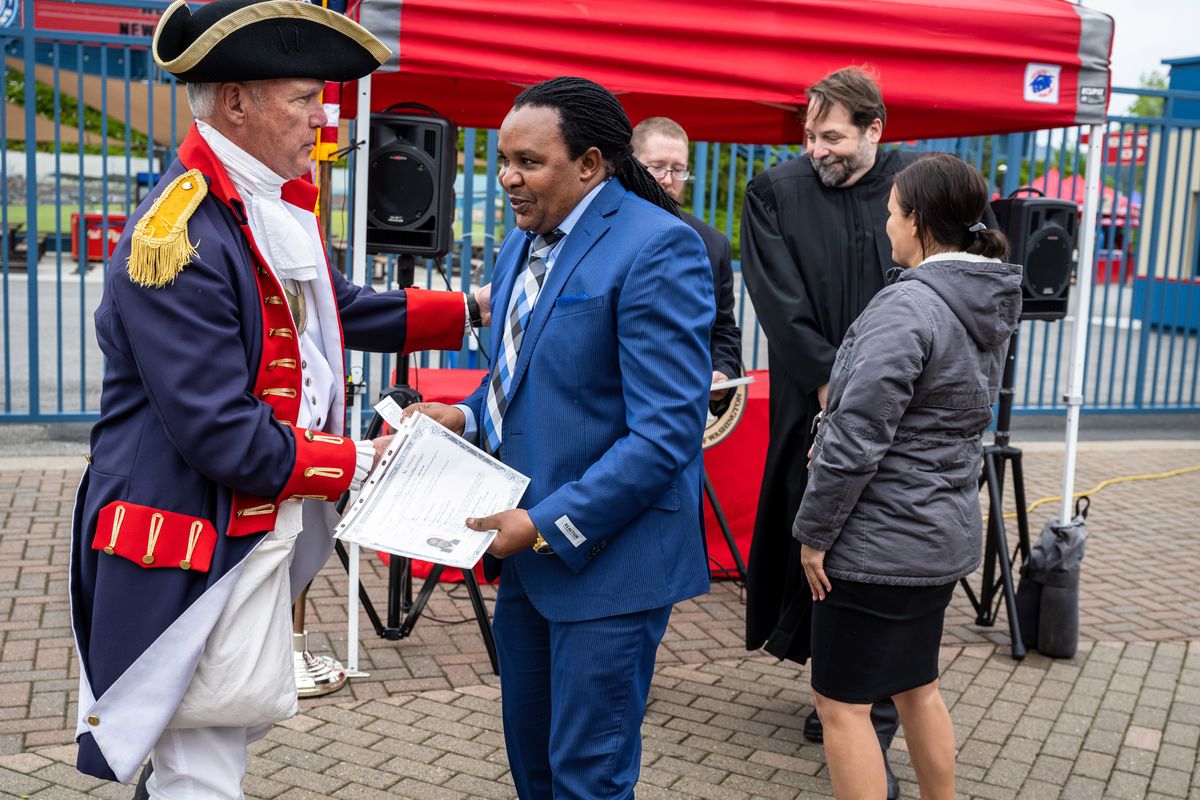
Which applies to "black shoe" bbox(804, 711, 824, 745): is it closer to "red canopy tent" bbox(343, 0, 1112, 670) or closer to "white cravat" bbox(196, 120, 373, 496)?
"red canopy tent" bbox(343, 0, 1112, 670)

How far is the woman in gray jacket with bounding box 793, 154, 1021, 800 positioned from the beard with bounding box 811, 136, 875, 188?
33.5 inches

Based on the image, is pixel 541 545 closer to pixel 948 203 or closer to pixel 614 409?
pixel 614 409

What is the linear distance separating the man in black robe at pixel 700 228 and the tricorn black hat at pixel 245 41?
1.94 meters

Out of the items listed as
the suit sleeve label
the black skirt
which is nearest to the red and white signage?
the black skirt

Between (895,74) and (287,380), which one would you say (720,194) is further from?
(287,380)

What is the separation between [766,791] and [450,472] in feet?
6.08

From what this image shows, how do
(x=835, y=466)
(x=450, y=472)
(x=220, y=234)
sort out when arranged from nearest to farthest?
(x=220, y=234), (x=450, y=472), (x=835, y=466)

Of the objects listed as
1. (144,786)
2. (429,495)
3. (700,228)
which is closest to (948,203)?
(429,495)

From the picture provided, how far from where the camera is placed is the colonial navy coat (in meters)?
2.07

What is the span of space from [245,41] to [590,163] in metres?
0.68

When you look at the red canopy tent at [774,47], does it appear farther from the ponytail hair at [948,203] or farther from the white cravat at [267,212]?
the white cravat at [267,212]

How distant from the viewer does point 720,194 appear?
991 centimetres

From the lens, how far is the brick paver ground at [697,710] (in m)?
3.63

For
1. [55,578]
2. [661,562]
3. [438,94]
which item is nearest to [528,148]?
[661,562]
